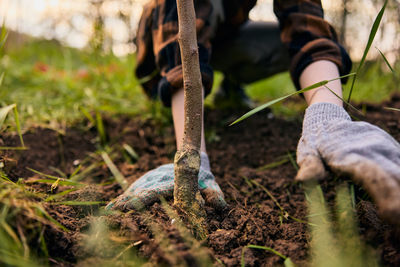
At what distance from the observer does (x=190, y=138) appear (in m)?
0.84

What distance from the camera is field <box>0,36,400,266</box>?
0.66m

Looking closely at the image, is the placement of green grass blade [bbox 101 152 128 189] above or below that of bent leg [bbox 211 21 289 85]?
below

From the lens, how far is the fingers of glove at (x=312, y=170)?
631 mm

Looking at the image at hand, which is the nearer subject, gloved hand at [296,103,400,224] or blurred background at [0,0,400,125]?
gloved hand at [296,103,400,224]

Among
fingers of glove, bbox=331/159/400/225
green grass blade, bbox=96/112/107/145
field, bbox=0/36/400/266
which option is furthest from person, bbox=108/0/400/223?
green grass blade, bbox=96/112/107/145

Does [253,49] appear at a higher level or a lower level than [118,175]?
higher

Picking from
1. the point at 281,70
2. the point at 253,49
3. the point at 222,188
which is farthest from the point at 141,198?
the point at 281,70

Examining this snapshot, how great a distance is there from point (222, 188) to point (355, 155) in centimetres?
58

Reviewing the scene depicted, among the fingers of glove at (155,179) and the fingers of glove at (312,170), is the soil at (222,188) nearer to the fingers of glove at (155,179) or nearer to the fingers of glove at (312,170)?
the fingers of glove at (155,179)

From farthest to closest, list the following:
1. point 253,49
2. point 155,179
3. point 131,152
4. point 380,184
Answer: point 253,49 → point 131,152 → point 155,179 → point 380,184

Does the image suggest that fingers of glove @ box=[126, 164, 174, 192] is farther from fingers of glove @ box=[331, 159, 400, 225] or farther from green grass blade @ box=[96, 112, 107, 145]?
green grass blade @ box=[96, 112, 107, 145]

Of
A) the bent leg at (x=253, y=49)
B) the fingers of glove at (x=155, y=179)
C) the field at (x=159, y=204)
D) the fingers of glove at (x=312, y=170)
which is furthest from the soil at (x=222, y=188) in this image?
the bent leg at (x=253, y=49)

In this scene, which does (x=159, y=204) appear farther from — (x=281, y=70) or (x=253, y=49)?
(x=281, y=70)

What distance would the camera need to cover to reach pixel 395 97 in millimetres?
2123
